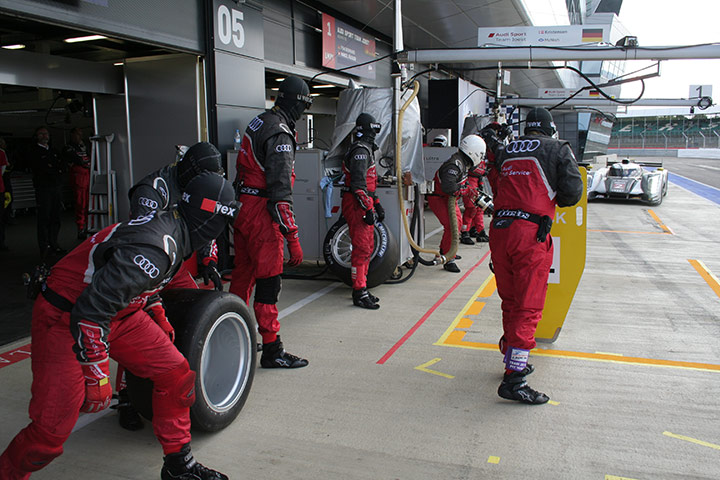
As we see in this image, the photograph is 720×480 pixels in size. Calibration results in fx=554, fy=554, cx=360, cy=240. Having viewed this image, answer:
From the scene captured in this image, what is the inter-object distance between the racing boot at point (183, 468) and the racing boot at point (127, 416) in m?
0.76

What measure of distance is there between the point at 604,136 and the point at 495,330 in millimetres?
50509

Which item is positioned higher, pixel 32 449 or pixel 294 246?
pixel 294 246

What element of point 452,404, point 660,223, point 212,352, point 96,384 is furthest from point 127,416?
point 660,223

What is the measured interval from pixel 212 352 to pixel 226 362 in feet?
0.48

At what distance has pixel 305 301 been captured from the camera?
6422 mm

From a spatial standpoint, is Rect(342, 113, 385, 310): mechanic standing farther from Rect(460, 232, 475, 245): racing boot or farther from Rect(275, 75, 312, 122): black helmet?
Rect(460, 232, 475, 245): racing boot

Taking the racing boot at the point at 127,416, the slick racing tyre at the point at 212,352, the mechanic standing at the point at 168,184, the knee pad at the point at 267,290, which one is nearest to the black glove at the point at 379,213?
the knee pad at the point at 267,290

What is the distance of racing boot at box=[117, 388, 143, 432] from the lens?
3430 mm

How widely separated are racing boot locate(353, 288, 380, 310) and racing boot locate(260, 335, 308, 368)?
1.74m

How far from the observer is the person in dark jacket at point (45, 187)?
28.7 feet

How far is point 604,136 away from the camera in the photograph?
165ft

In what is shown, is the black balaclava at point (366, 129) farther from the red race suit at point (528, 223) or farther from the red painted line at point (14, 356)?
the red painted line at point (14, 356)

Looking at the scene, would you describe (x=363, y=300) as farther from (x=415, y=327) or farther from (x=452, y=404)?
(x=452, y=404)

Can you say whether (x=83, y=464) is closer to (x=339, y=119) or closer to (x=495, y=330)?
(x=495, y=330)
